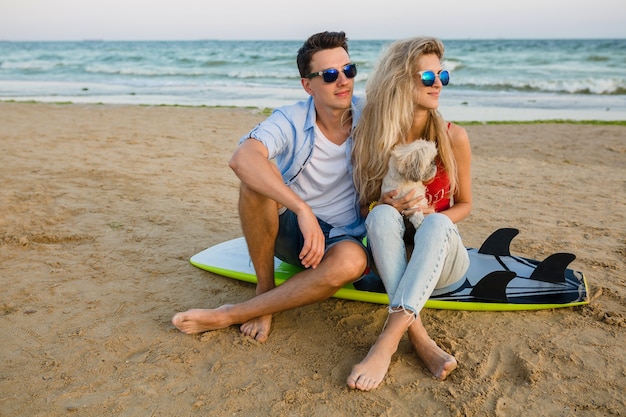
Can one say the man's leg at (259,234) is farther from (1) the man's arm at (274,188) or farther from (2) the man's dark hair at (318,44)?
(2) the man's dark hair at (318,44)

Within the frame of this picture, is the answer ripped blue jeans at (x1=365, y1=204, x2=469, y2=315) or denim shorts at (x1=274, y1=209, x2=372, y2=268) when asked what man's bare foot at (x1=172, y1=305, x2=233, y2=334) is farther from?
ripped blue jeans at (x1=365, y1=204, x2=469, y2=315)

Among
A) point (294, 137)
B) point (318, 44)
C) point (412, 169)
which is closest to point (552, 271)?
point (412, 169)

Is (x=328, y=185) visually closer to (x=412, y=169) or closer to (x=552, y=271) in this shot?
(x=412, y=169)

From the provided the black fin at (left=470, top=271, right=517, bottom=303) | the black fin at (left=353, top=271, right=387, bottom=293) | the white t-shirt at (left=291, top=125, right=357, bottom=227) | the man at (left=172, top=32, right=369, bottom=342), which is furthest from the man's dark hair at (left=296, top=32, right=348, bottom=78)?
Result: the black fin at (left=470, top=271, right=517, bottom=303)

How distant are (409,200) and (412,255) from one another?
1.22 feet

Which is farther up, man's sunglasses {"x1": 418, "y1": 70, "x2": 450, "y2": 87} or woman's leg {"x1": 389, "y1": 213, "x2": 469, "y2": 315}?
man's sunglasses {"x1": 418, "y1": 70, "x2": 450, "y2": 87}

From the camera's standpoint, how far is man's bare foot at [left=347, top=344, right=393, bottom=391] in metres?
→ 2.62

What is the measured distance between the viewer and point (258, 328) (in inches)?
123

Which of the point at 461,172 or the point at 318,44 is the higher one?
the point at 318,44

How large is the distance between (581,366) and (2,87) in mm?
21741

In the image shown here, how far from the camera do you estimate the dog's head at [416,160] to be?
3.03 meters

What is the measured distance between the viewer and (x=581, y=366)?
2832mm

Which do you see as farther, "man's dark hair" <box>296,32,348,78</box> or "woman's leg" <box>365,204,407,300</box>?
"man's dark hair" <box>296,32,348,78</box>

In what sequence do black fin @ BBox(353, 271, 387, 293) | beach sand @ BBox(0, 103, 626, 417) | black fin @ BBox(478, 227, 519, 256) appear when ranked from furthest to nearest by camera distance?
1. black fin @ BBox(478, 227, 519, 256)
2. black fin @ BBox(353, 271, 387, 293)
3. beach sand @ BBox(0, 103, 626, 417)
